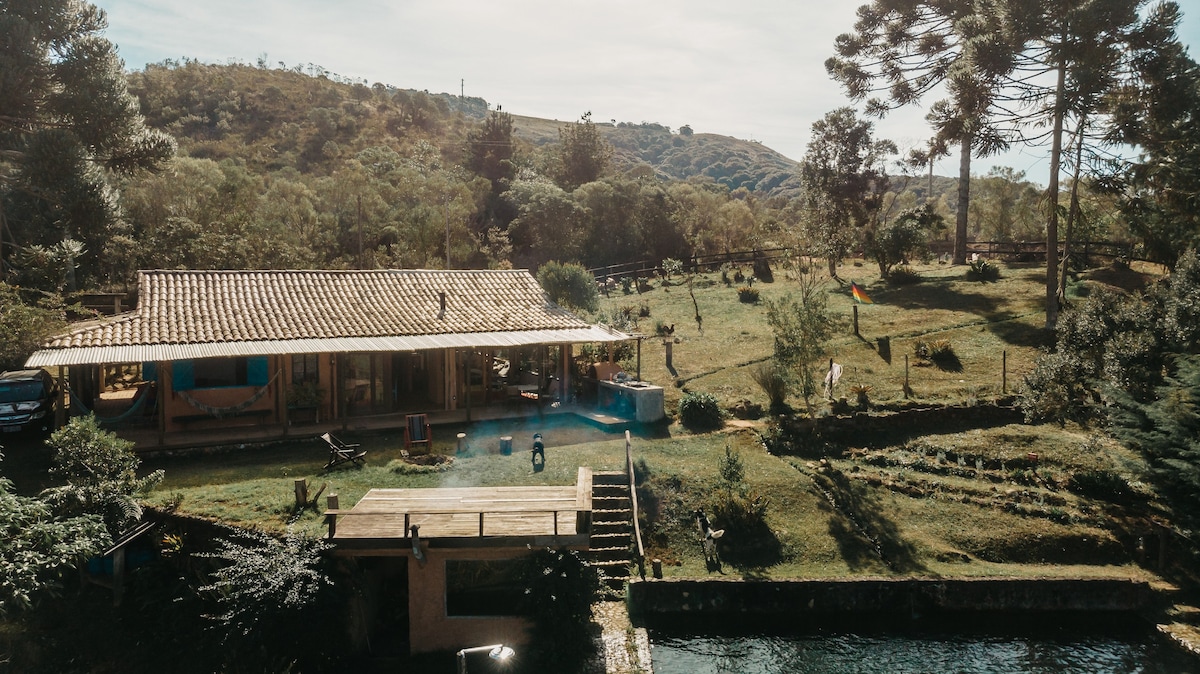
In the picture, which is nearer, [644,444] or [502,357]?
[644,444]

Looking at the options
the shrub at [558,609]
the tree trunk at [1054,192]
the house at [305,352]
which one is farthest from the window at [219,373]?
the tree trunk at [1054,192]

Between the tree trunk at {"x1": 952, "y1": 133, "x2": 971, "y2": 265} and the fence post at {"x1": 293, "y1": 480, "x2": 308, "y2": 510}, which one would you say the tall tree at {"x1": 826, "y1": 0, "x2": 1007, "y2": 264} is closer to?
the tree trunk at {"x1": 952, "y1": 133, "x2": 971, "y2": 265}

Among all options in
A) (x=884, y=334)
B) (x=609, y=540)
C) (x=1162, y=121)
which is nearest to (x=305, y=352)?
(x=609, y=540)

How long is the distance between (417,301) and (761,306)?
56.5 feet

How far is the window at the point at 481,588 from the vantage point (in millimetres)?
12734

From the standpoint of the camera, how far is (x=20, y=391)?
17.7 meters

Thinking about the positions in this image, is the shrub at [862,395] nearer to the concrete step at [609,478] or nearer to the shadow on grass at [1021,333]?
the shadow on grass at [1021,333]

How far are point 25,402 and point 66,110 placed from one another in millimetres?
9285

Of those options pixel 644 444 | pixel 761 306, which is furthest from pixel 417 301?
pixel 761 306

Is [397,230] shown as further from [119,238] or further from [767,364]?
[767,364]

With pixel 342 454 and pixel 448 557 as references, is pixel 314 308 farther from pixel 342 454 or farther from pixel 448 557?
pixel 448 557

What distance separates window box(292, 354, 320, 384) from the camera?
1967 centimetres

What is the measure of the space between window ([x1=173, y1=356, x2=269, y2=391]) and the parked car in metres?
2.53

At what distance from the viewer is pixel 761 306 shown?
34.1 meters
